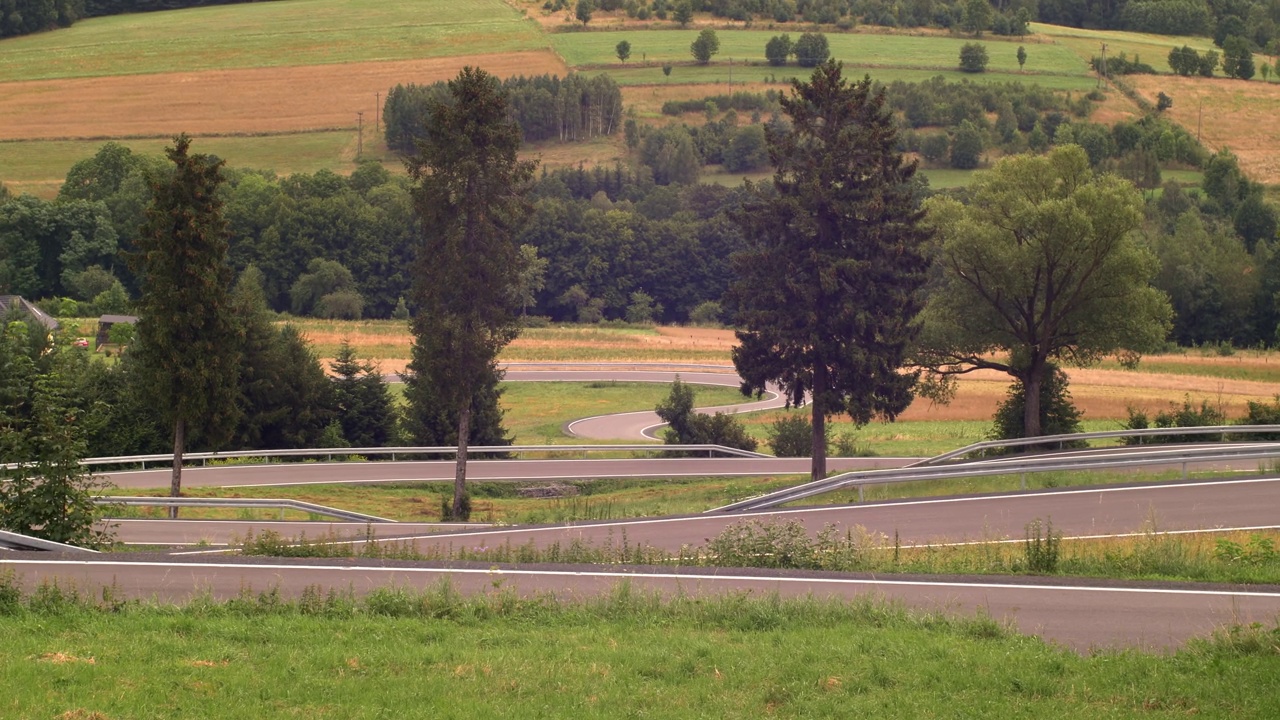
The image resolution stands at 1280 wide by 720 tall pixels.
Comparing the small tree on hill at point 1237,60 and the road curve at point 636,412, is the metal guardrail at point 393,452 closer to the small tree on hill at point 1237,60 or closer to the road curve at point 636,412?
the road curve at point 636,412

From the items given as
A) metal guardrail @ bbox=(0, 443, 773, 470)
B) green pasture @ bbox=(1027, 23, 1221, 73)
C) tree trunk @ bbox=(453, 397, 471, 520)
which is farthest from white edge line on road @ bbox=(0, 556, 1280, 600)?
green pasture @ bbox=(1027, 23, 1221, 73)

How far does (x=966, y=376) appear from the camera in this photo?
204 feet

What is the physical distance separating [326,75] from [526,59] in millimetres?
20490

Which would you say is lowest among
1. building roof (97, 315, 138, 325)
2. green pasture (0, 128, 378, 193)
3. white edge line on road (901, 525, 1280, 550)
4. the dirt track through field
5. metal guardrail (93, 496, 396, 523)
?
building roof (97, 315, 138, 325)

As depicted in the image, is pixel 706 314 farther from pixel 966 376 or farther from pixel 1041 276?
pixel 1041 276

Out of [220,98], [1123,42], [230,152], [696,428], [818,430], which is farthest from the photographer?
[1123,42]

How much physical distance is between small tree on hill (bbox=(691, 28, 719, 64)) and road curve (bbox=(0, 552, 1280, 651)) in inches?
4950

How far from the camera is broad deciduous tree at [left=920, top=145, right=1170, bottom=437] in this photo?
33.5 m

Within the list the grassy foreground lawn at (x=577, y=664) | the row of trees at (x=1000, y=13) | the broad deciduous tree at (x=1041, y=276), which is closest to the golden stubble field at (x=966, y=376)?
the broad deciduous tree at (x=1041, y=276)

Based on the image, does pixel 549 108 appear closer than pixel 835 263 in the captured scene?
No

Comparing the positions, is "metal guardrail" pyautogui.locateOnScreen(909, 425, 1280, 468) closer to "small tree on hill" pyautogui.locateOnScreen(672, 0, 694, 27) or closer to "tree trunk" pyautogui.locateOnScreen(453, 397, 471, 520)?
"tree trunk" pyautogui.locateOnScreen(453, 397, 471, 520)

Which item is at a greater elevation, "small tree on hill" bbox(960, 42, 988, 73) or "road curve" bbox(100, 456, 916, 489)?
"small tree on hill" bbox(960, 42, 988, 73)

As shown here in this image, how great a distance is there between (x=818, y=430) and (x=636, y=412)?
22.6 m

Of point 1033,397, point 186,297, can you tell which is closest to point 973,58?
point 1033,397
